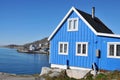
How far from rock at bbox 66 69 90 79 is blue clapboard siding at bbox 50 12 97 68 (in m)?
0.97

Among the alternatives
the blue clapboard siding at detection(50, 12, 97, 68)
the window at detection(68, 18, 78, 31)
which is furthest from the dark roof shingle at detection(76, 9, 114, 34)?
the window at detection(68, 18, 78, 31)

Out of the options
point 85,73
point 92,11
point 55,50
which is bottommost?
point 85,73

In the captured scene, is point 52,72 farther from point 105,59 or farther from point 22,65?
point 22,65

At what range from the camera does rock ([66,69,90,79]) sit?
2347 cm

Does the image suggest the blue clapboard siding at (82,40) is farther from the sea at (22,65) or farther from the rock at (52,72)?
the sea at (22,65)

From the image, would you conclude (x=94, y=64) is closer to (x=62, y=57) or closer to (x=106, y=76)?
(x=106, y=76)

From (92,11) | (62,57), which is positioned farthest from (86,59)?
(92,11)

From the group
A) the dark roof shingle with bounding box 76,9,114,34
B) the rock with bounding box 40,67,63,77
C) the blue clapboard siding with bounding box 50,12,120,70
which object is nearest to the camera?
the blue clapboard siding with bounding box 50,12,120,70

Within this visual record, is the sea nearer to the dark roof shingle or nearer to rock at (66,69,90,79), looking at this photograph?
the dark roof shingle

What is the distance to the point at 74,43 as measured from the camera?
25.6 meters

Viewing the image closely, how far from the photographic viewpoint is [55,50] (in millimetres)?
27562

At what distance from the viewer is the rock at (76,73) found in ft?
77.0

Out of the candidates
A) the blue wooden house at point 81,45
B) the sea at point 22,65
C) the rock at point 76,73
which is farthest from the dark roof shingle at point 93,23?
the sea at point 22,65

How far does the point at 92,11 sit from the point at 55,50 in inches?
247
